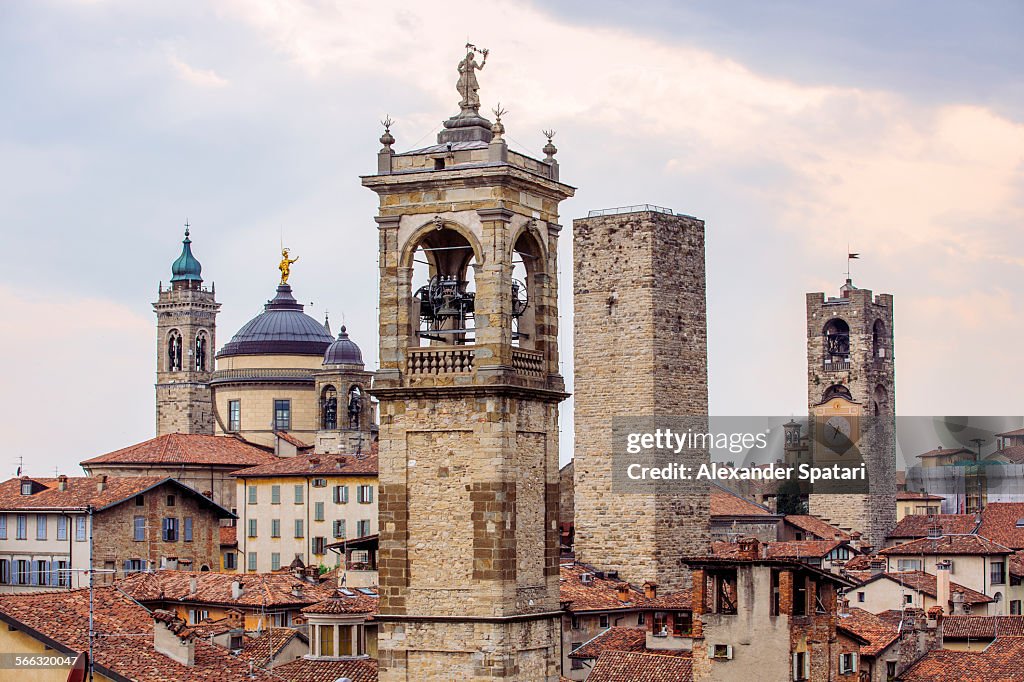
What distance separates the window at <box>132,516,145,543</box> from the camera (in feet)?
237

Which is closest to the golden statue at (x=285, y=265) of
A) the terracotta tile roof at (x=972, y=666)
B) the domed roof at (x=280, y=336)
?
the domed roof at (x=280, y=336)

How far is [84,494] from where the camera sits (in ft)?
238

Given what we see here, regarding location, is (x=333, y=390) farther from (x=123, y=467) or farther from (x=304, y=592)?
(x=304, y=592)

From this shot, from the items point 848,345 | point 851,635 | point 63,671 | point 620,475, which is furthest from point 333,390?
point 63,671

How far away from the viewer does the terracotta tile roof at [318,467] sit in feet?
274

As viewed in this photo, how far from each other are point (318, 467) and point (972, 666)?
37.7m

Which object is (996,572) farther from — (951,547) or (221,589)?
(221,589)

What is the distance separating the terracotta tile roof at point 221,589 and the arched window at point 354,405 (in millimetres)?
41854

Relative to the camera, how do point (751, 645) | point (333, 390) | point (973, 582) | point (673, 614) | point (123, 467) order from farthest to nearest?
point (333, 390)
point (123, 467)
point (973, 582)
point (673, 614)
point (751, 645)

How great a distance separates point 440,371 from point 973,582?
149 feet

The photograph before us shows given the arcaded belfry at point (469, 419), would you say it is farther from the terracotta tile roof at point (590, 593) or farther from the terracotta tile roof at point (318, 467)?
the terracotta tile roof at point (318, 467)

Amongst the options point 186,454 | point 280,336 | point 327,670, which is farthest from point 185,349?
point 327,670

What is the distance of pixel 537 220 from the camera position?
35844mm

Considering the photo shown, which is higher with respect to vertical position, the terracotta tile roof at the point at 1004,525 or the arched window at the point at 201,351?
the arched window at the point at 201,351
